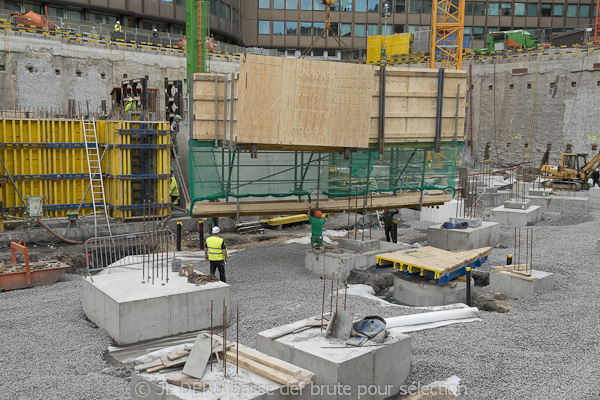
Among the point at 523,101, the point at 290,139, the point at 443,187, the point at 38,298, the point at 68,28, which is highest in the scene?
the point at 68,28

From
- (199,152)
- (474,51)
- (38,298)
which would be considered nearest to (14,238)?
(38,298)

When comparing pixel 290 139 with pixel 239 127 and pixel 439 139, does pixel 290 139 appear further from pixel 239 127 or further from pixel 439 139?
pixel 439 139

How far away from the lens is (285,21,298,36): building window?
68688 mm

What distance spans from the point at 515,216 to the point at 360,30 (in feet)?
168

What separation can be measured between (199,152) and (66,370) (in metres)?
7.74

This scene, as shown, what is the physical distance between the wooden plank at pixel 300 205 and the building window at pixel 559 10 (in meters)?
63.2

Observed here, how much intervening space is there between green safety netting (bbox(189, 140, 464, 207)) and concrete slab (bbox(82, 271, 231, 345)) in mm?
4449

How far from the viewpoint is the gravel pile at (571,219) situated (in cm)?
2298

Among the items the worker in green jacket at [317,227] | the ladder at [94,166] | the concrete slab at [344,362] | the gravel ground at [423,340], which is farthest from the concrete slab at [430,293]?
the ladder at [94,166]

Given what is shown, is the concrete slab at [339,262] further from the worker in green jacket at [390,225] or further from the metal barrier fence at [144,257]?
the metal barrier fence at [144,257]

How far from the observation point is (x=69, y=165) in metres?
20.1

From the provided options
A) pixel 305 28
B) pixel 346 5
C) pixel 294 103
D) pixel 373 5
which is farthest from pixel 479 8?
pixel 294 103

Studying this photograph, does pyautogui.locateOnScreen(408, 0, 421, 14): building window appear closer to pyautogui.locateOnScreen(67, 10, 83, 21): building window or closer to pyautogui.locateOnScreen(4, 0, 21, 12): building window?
pyautogui.locateOnScreen(67, 10, 83, 21): building window

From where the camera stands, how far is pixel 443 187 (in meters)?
17.9
